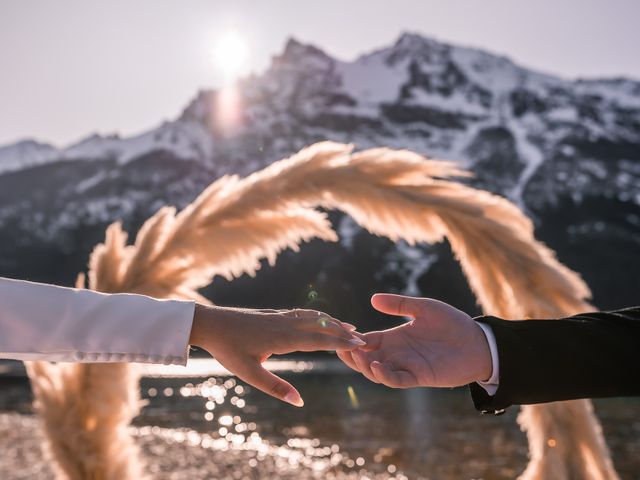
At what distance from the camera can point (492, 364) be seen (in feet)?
5.15

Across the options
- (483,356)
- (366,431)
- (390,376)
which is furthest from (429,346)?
(366,431)

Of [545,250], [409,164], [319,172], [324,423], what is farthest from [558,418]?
[324,423]

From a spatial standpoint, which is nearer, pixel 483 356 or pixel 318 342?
pixel 318 342

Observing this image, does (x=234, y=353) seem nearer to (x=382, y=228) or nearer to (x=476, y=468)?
(x=382, y=228)

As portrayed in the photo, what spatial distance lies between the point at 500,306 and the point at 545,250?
0.21 meters

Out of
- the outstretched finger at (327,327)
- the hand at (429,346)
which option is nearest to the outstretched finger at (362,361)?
the hand at (429,346)

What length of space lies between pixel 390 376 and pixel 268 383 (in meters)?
0.31

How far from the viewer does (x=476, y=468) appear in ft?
95.3

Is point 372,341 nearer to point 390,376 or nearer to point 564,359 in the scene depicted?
point 390,376

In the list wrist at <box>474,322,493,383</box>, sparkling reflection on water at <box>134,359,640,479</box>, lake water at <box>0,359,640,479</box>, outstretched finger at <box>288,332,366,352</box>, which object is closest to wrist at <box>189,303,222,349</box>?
outstretched finger at <box>288,332,366,352</box>

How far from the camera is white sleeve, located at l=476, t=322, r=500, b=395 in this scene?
60.9 inches

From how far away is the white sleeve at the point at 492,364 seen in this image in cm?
155

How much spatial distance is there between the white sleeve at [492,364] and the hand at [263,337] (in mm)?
442

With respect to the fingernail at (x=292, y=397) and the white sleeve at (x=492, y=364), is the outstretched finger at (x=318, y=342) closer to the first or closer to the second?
the fingernail at (x=292, y=397)
